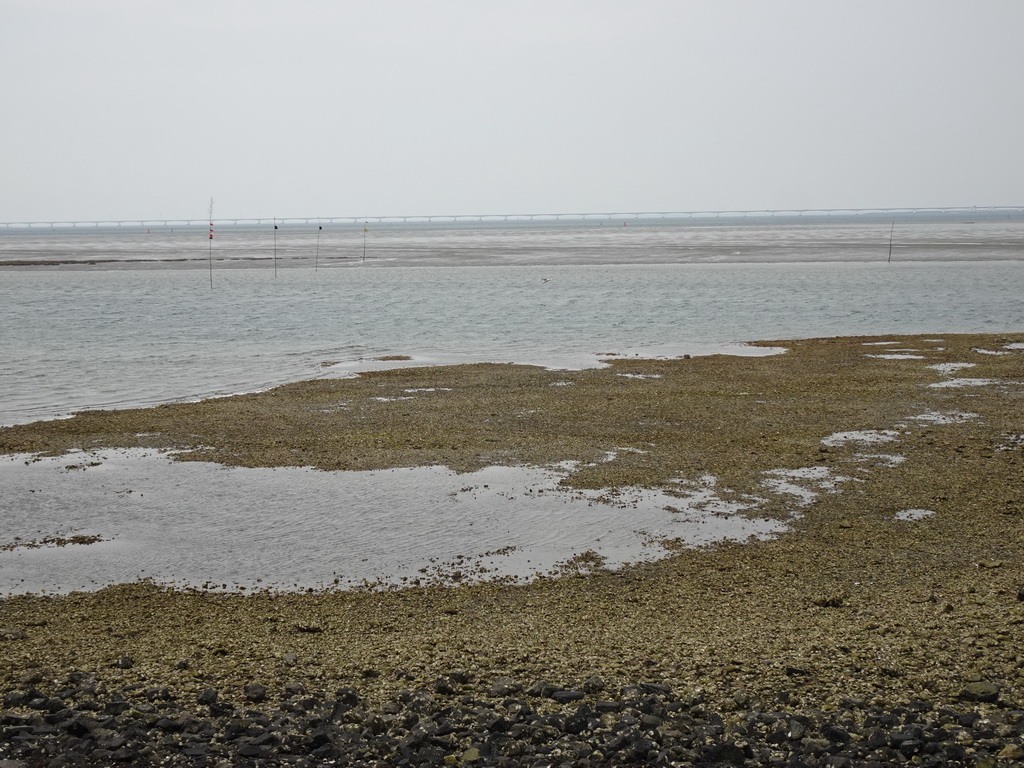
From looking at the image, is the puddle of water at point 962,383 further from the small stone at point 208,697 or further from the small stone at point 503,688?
the small stone at point 208,697

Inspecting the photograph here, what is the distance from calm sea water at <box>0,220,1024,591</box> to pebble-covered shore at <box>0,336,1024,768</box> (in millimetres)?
1096

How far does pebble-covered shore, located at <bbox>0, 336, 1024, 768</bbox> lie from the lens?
20.0 feet

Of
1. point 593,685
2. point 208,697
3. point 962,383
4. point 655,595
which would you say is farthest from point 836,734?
point 962,383

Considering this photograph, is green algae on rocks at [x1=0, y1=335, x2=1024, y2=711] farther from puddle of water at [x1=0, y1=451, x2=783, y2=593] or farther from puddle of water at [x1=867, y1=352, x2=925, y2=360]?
puddle of water at [x1=867, y1=352, x2=925, y2=360]

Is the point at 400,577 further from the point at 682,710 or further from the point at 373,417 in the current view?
the point at 373,417

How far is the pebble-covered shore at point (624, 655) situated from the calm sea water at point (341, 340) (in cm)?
110

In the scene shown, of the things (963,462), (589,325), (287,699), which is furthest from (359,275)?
(287,699)

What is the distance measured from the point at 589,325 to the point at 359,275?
33.8 m

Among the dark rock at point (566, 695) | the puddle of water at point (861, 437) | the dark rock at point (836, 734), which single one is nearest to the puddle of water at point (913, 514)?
the puddle of water at point (861, 437)

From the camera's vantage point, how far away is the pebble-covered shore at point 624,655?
609 centimetres

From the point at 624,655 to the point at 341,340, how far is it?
24540 millimetres

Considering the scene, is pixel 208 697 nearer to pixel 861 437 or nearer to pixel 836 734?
pixel 836 734

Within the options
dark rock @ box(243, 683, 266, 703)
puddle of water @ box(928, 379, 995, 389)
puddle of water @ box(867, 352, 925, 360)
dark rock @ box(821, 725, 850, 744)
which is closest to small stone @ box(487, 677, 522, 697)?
dark rock @ box(243, 683, 266, 703)

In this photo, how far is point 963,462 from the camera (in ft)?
44.9
